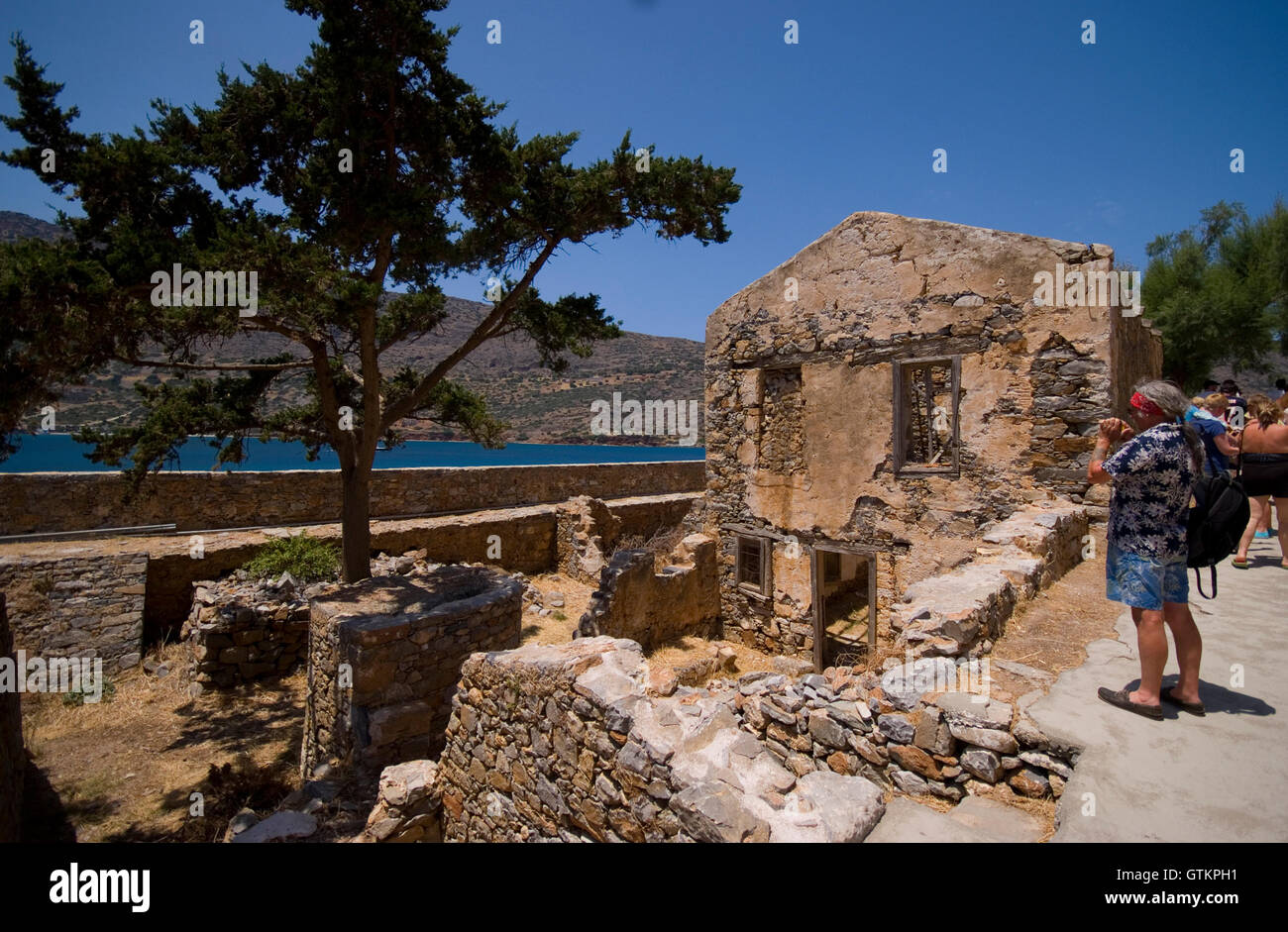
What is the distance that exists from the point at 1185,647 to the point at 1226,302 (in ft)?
77.2

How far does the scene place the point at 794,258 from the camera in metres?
9.23

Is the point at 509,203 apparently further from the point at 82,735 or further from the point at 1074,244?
the point at 82,735

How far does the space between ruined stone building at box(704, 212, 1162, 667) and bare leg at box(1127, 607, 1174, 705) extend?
15.4 feet

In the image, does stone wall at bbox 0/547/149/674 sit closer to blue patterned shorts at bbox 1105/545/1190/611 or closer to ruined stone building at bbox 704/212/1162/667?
ruined stone building at bbox 704/212/1162/667

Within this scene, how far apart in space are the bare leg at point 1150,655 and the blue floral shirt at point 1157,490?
0.31 meters

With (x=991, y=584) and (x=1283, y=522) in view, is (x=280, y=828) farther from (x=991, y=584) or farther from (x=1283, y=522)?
(x=1283, y=522)

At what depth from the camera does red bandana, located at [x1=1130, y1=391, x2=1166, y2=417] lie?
326 cm

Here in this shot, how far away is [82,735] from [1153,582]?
1071cm

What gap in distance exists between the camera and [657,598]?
9.78 meters

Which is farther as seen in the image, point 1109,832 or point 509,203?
point 509,203

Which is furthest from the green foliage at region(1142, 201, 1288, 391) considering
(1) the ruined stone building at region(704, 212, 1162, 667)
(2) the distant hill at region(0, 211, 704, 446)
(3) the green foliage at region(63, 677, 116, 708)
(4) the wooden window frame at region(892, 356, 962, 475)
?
(3) the green foliage at region(63, 677, 116, 708)
